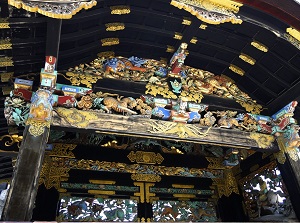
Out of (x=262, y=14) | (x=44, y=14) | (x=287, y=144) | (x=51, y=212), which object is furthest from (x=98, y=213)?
(x=262, y=14)

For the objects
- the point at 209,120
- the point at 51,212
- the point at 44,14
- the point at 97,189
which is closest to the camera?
the point at 44,14

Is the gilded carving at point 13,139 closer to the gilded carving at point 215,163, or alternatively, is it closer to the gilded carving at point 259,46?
the gilded carving at point 215,163

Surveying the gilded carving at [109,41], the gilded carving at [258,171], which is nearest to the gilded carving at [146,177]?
the gilded carving at [258,171]

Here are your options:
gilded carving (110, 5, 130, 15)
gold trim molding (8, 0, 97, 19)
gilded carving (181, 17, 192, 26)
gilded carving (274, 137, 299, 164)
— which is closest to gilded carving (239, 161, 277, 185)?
gilded carving (274, 137, 299, 164)

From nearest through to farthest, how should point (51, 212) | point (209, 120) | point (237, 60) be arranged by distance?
point (209, 120) → point (237, 60) → point (51, 212)

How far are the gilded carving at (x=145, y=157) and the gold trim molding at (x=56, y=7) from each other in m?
4.67

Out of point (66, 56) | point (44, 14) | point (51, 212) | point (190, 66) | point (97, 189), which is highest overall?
point (190, 66)

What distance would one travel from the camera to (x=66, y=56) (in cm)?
576

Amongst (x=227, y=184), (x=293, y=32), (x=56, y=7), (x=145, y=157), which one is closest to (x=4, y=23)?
(x=56, y=7)

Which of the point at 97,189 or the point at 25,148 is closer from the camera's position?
the point at 25,148

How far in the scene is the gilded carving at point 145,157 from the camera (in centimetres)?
825

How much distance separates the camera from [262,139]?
6.42m

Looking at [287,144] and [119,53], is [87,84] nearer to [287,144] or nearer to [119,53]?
[119,53]

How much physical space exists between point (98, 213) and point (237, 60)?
4.89 meters
